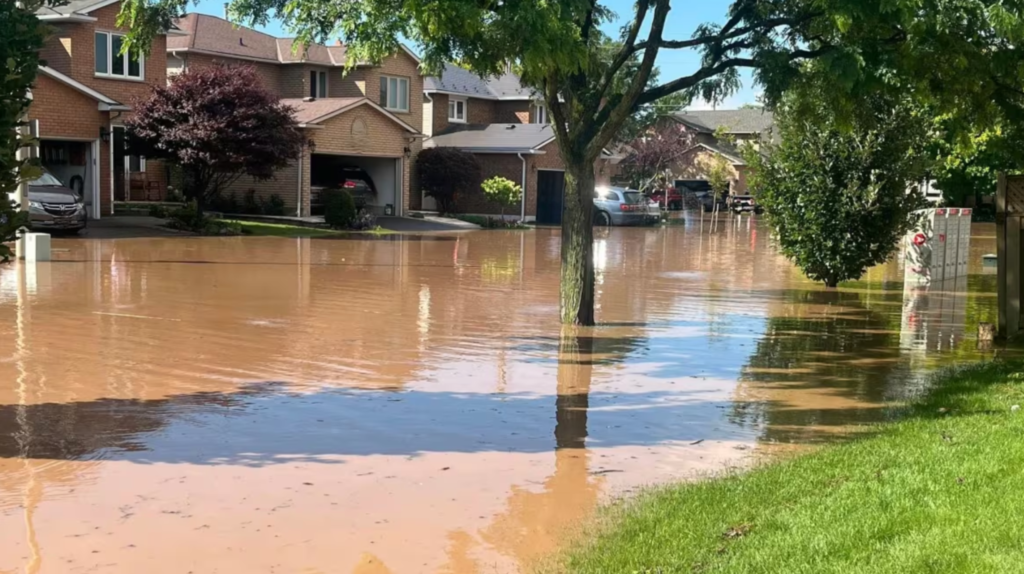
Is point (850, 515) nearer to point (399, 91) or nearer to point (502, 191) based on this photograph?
point (502, 191)

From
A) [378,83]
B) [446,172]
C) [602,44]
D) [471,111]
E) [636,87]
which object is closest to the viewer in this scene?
[636,87]

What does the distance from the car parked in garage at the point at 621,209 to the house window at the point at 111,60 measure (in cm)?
1878

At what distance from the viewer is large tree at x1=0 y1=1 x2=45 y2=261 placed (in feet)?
21.7

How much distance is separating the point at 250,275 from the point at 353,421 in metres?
11.6

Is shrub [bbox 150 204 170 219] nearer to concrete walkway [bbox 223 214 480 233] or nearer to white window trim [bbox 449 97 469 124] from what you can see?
concrete walkway [bbox 223 214 480 233]

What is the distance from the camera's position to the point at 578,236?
14.2m

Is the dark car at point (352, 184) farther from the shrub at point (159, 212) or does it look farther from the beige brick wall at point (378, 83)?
the shrub at point (159, 212)

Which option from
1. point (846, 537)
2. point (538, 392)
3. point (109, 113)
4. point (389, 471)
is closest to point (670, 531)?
point (846, 537)

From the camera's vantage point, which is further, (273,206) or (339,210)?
(273,206)

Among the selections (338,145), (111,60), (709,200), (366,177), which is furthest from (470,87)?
(709,200)

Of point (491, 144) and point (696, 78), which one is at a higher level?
point (491, 144)

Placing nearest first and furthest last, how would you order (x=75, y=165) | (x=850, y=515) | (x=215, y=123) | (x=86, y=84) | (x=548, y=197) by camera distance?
(x=850, y=515)
(x=215, y=123)
(x=75, y=165)
(x=86, y=84)
(x=548, y=197)

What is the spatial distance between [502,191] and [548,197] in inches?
171

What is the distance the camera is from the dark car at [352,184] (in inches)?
1569
